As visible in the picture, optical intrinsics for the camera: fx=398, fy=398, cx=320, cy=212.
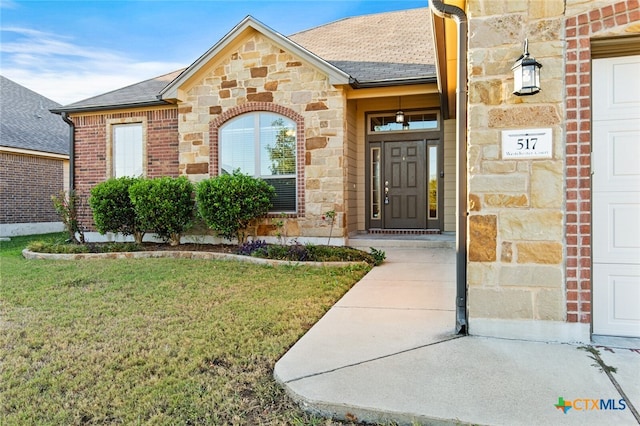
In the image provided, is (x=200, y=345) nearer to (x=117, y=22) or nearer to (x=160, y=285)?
(x=160, y=285)

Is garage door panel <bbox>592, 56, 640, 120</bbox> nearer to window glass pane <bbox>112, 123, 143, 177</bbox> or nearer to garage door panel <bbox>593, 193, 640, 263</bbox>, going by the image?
garage door panel <bbox>593, 193, 640, 263</bbox>

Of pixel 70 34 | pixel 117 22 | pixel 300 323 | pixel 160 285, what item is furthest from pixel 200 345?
pixel 70 34

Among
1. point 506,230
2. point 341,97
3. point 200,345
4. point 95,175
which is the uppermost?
point 341,97

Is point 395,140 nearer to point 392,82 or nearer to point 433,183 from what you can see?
point 433,183

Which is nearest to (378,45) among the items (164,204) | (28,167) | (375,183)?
(375,183)

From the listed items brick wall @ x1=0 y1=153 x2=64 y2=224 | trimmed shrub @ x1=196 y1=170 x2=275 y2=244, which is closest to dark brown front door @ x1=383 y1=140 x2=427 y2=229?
trimmed shrub @ x1=196 y1=170 x2=275 y2=244

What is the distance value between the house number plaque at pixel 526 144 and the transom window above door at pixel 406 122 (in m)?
5.99

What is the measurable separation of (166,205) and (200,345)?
205 inches

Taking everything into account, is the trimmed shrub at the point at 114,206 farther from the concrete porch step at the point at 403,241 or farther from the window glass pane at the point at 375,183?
the window glass pane at the point at 375,183

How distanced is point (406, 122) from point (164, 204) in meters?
5.48

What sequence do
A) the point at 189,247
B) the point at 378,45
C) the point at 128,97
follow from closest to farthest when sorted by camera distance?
the point at 189,247 → the point at 128,97 → the point at 378,45

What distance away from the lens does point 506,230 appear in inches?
121

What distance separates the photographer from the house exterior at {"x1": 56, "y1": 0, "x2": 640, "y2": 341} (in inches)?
115

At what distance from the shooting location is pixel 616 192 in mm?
2965
